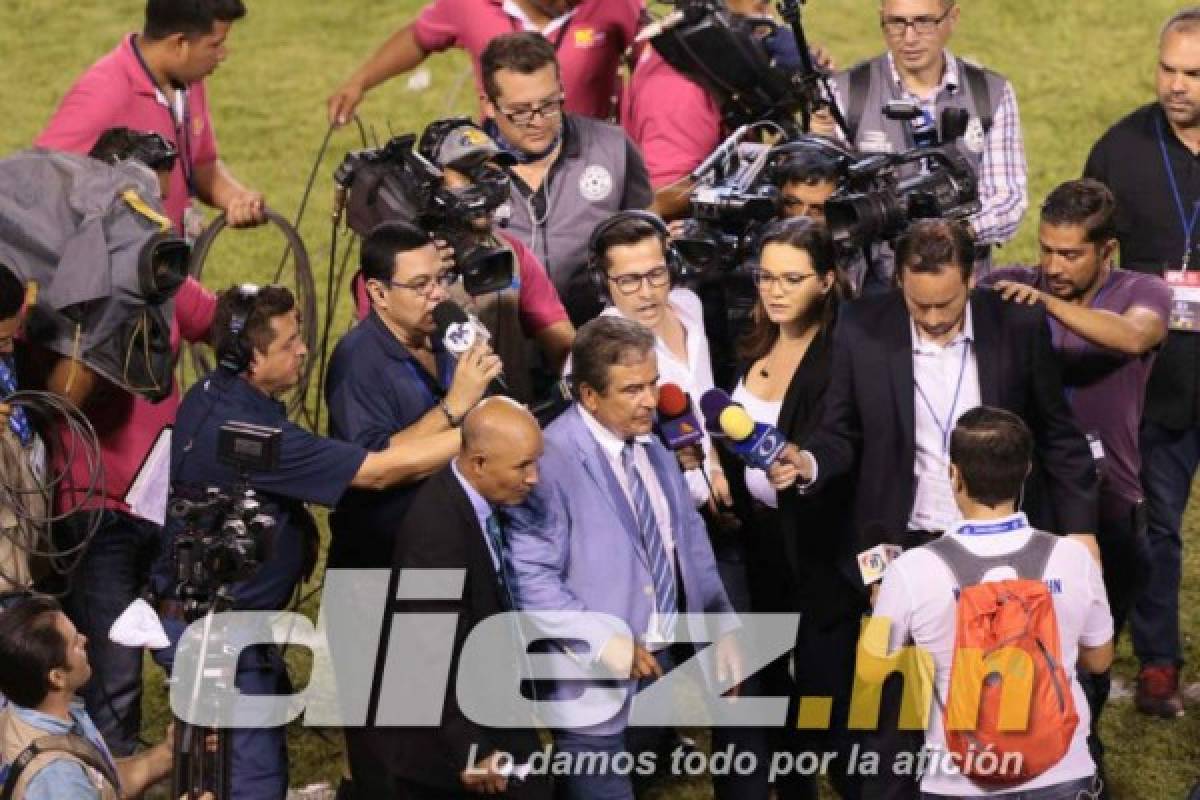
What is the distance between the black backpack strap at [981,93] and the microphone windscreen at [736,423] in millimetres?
1988

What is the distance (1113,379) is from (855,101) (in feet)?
4.74

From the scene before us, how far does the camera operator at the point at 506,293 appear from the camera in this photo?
6.71m

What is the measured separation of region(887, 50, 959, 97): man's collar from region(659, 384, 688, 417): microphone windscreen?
178cm

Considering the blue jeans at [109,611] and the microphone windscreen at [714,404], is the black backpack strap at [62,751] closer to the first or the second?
the blue jeans at [109,611]

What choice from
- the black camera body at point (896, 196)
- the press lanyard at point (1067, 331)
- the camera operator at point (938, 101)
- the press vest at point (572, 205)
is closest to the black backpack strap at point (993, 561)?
the press lanyard at point (1067, 331)

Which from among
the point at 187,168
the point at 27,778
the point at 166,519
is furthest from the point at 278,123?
the point at 27,778

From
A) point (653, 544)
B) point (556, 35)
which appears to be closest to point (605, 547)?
point (653, 544)

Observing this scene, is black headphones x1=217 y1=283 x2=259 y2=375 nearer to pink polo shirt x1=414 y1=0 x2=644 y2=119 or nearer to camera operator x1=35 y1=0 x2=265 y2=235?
camera operator x1=35 y1=0 x2=265 y2=235

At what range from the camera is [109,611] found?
6.57 metres

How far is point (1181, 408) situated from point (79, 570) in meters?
3.47

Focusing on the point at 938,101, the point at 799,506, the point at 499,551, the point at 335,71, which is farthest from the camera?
the point at 335,71

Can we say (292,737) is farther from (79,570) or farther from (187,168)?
(187,168)

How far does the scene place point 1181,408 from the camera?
292 inches

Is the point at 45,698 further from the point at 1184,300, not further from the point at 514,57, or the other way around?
the point at 1184,300
